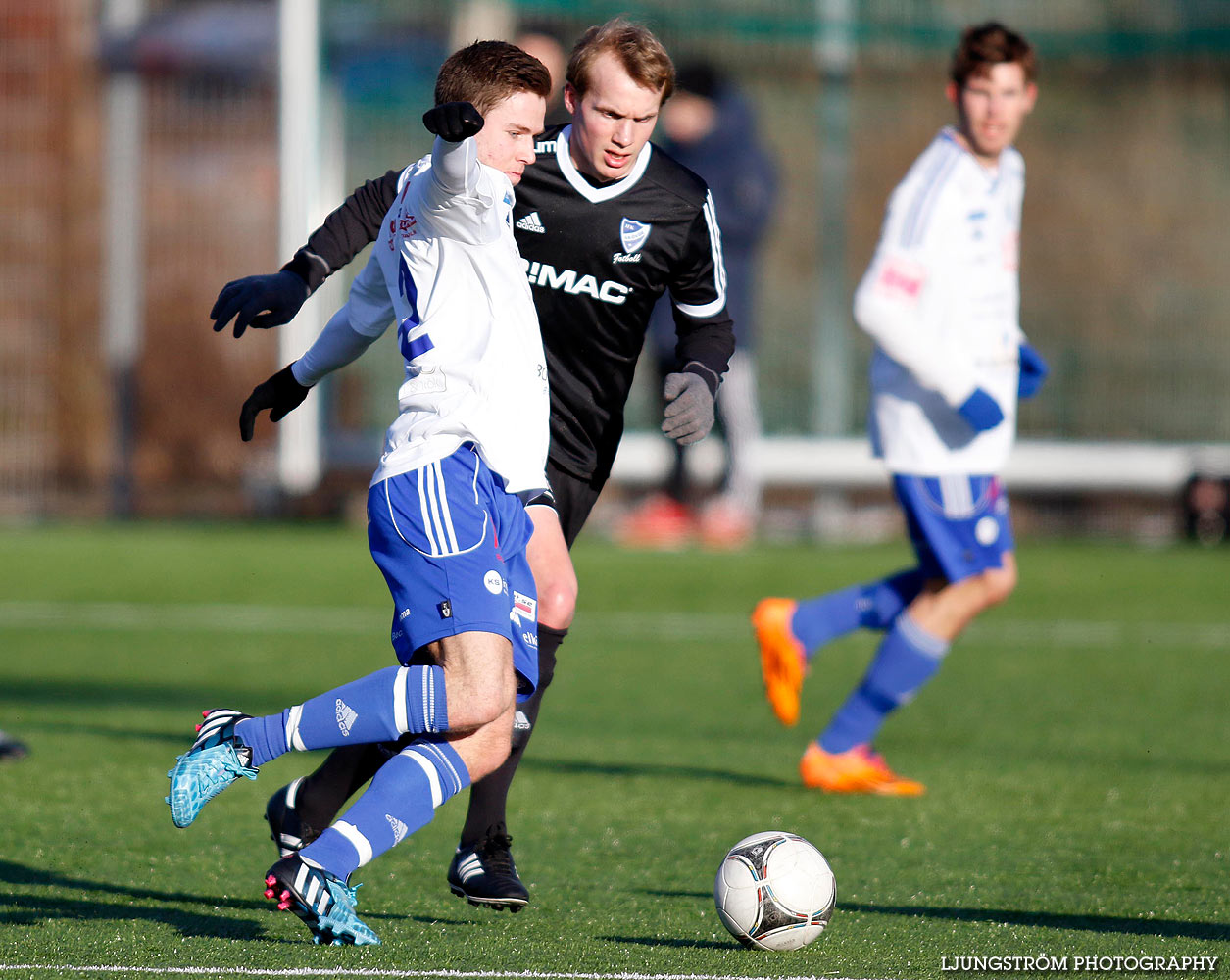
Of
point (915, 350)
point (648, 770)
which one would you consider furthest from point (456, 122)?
point (648, 770)

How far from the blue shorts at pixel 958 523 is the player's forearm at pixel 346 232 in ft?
6.87

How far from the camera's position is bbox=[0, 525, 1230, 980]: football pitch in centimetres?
330

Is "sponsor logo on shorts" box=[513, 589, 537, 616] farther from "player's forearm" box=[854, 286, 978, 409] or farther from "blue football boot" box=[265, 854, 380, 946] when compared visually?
"player's forearm" box=[854, 286, 978, 409]

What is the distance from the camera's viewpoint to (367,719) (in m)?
3.33

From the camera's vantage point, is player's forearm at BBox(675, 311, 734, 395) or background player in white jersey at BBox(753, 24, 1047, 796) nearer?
player's forearm at BBox(675, 311, 734, 395)

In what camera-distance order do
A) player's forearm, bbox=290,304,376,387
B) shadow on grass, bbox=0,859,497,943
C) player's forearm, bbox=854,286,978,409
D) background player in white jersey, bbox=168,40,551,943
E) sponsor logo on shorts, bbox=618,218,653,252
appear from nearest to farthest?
background player in white jersey, bbox=168,40,551,943 → shadow on grass, bbox=0,859,497,943 → player's forearm, bbox=290,304,376,387 → sponsor logo on shorts, bbox=618,218,653,252 → player's forearm, bbox=854,286,978,409

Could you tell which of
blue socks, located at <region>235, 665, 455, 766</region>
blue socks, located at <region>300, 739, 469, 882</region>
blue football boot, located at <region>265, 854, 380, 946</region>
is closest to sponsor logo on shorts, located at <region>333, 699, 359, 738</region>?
blue socks, located at <region>235, 665, 455, 766</region>

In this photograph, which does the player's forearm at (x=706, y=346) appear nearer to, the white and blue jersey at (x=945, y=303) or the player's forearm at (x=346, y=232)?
the player's forearm at (x=346, y=232)

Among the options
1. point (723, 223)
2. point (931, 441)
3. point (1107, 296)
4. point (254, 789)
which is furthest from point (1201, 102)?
point (254, 789)

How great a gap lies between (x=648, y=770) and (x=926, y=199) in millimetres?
1869

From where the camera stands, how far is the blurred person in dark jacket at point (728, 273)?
37.0ft

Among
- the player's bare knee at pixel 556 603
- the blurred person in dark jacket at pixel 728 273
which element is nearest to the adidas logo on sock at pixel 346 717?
the player's bare knee at pixel 556 603

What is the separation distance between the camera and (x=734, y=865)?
342 cm

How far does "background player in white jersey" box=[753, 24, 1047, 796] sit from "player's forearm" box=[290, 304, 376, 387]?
1.81 metres
